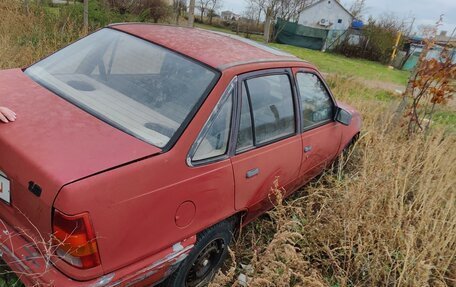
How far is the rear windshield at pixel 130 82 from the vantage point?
7.39 feet

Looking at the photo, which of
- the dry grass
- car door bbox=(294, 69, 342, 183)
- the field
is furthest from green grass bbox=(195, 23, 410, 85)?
car door bbox=(294, 69, 342, 183)

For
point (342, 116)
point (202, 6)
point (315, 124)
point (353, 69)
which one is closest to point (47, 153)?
point (315, 124)

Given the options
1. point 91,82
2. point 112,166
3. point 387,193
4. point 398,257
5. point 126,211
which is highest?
point 91,82

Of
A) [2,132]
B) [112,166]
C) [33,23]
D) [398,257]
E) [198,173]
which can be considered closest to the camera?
[112,166]

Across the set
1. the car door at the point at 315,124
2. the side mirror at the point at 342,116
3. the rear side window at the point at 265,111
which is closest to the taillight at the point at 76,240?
the rear side window at the point at 265,111

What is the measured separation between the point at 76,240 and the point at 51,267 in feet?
0.81

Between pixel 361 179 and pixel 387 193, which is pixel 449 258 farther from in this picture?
pixel 361 179

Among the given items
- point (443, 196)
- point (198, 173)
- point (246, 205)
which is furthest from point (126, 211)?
point (443, 196)

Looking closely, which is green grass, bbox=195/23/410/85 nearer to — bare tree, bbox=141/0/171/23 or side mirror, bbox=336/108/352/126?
bare tree, bbox=141/0/171/23

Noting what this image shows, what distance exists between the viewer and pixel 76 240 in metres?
Result: 1.71

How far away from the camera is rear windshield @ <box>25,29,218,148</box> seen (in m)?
2.25

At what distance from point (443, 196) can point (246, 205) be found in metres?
2.18

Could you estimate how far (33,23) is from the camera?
Result: 7.59m

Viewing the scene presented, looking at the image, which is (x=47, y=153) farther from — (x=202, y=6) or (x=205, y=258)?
(x=202, y=6)
